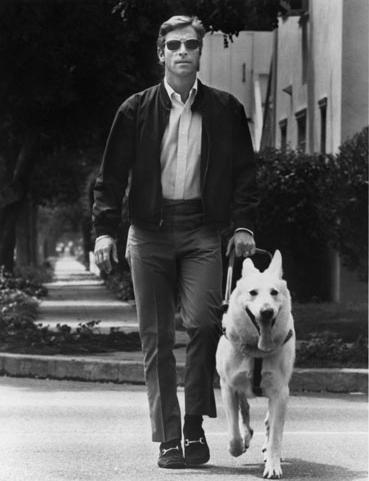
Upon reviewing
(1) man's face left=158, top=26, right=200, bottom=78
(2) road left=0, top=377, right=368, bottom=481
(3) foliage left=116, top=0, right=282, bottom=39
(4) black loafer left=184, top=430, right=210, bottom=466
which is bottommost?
(2) road left=0, top=377, right=368, bottom=481

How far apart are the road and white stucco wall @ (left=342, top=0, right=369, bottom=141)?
11.6 meters

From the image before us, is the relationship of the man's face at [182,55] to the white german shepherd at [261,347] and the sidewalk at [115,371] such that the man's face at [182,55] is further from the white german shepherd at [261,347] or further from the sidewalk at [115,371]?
the sidewalk at [115,371]

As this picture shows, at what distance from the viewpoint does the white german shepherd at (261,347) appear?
6.35m

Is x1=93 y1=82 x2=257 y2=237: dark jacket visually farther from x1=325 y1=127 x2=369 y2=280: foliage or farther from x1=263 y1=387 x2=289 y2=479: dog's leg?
x1=325 y1=127 x2=369 y2=280: foliage

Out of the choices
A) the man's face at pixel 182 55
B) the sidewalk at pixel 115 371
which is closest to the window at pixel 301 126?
the sidewalk at pixel 115 371

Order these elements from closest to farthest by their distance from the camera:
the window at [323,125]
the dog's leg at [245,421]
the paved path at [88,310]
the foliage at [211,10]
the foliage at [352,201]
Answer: the dog's leg at [245,421], the foliage at [211,10], the foliage at [352,201], the paved path at [88,310], the window at [323,125]

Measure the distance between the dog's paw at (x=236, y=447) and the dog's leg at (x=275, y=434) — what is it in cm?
22

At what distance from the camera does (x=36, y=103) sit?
21.1 m

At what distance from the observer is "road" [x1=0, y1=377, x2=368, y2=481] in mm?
6797

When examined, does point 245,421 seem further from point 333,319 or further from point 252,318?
point 333,319

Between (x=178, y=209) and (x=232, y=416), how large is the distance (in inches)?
42.7

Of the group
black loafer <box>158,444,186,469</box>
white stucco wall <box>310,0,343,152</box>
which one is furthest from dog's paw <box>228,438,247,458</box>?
white stucco wall <box>310,0,343,152</box>

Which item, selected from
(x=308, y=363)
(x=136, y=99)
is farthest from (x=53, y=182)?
(x=136, y=99)

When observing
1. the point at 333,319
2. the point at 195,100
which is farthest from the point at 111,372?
the point at 333,319
